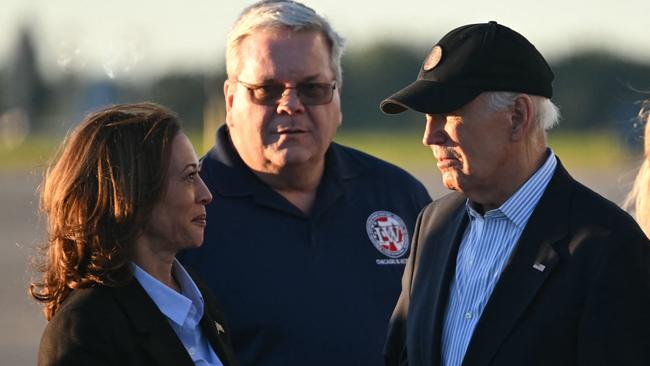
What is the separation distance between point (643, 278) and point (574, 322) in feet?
0.78

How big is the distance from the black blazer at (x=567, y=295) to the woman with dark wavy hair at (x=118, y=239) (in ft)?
2.87

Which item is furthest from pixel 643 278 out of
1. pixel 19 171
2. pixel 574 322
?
pixel 19 171

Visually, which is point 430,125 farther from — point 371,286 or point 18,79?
point 18,79

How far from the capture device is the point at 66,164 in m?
3.67

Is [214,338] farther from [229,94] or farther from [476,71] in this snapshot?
[229,94]

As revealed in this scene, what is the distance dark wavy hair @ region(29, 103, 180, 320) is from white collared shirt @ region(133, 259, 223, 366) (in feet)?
0.39

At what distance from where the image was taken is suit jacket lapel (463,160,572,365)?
3.70 metres

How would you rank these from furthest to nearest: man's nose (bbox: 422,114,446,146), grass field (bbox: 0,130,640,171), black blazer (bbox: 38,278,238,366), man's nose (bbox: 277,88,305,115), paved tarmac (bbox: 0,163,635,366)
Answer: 1. grass field (bbox: 0,130,640,171)
2. paved tarmac (bbox: 0,163,635,366)
3. man's nose (bbox: 277,88,305,115)
4. man's nose (bbox: 422,114,446,146)
5. black blazer (bbox: 38,278,238,366)

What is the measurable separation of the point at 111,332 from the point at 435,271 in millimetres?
1132

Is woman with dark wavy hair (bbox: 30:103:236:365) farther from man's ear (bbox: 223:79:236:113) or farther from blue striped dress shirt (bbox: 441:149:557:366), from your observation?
man's ear (bbox: 223:79:236:113)

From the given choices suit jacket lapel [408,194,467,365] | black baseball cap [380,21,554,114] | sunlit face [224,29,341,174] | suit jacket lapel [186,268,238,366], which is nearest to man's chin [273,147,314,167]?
sunlit face [224,29,341,174]

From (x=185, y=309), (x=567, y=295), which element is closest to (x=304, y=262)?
(x=185, y=309)

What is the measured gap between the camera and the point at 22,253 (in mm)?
17203

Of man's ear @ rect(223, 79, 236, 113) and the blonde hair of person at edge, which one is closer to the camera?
the blonde hair of person at edge
